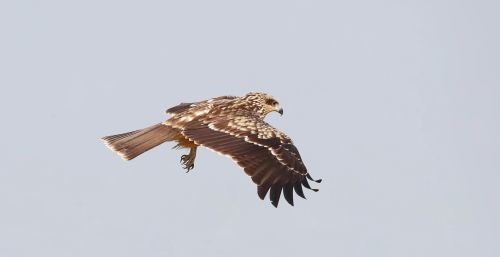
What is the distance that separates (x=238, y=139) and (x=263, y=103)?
7.45 ft

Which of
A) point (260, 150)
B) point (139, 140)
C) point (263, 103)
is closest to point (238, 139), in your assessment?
point (260, 150)

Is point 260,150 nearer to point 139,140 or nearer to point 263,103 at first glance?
point 139,140

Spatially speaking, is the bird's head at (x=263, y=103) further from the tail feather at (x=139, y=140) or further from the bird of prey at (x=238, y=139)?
the tail feather at (x=139, y=140)

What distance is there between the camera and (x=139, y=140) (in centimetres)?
2073

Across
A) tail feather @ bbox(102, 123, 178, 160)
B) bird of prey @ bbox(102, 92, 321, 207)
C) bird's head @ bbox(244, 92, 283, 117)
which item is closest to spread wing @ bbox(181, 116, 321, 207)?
bird of prey @ bbox(102, 92, 321, 207)

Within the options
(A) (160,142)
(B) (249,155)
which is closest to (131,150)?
(A) (160,142)

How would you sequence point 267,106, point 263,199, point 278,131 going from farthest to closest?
point 267,106
point 278,131
point 263,199

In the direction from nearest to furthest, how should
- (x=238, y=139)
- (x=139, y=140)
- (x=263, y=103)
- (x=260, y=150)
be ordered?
1. (x=260, y=150)
2. (x=238, y=139)
3. (x=139, y=140)
4. (x=263, y=103)

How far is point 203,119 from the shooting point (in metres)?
20.8

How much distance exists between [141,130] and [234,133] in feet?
5.63

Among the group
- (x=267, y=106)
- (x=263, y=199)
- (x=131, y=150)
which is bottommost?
(x=263, y=199)

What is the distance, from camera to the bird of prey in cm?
1923

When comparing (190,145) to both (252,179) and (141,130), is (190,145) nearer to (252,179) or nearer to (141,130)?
(141,130)

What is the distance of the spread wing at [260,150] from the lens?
62.7ft
